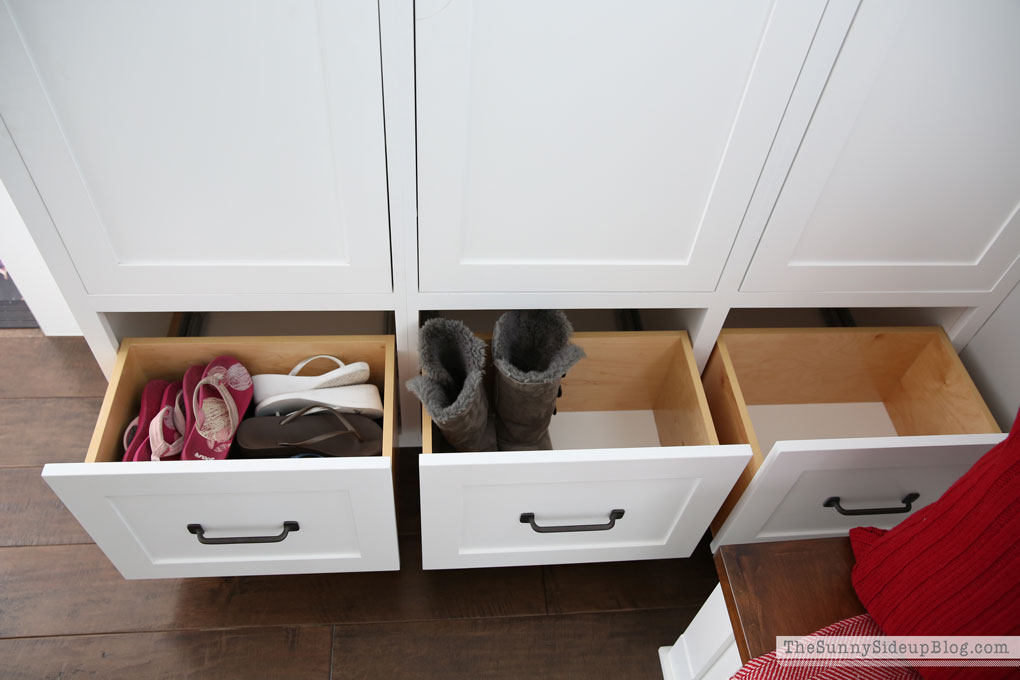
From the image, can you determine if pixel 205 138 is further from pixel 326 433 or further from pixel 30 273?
pixel 30 273

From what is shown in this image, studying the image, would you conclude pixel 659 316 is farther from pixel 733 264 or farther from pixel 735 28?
pixel 735 28

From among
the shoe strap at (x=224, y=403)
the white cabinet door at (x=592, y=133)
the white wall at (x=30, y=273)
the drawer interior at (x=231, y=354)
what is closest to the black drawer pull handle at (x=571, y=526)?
the drawer interior at (x=231, y=354)

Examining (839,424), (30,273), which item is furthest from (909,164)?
(30,273)

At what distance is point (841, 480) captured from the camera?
98cm

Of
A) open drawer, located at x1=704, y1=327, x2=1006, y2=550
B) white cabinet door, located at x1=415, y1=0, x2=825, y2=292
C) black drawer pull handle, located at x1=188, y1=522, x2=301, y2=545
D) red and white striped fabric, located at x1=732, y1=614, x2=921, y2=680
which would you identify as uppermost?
white cabinet door, located at x1=415, y1=0, x2=825, y2=292

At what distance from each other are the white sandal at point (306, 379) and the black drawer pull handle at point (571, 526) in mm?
337

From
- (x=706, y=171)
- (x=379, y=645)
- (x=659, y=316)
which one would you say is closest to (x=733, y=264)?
(x=706, y=171)

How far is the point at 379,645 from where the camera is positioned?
1.10 metres

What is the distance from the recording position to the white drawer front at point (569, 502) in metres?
0.88

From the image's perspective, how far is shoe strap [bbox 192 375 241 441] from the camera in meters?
0.98

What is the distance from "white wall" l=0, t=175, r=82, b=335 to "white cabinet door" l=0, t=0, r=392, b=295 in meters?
0.45

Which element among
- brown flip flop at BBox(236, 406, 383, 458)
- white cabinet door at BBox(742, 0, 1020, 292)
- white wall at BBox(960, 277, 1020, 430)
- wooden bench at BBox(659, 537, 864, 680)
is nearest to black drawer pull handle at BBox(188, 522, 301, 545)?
brown flip flop at BBox(236, 406, 383, 458)

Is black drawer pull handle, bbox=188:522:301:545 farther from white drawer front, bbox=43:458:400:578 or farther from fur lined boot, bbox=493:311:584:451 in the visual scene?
fur lined boot, bbox=493:311:584:451

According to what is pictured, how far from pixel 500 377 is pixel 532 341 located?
0.09 m
